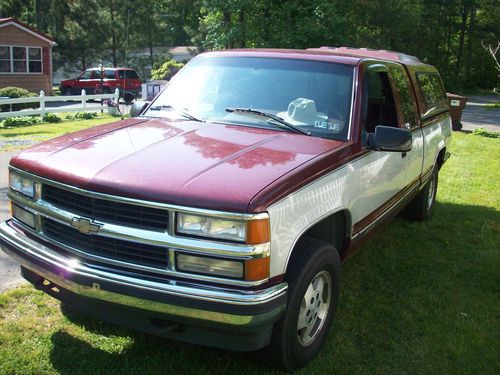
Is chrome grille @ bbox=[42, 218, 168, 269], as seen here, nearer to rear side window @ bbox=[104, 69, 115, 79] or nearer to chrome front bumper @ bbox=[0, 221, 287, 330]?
chrome front bumper @ bbox=[0, 221, 287, 330]

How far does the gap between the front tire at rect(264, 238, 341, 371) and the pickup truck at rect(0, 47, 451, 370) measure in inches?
0.4

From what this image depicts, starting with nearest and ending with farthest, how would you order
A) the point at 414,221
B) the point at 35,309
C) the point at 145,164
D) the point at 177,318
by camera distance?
the point at 177,318
the point at 145,164
the point at 35,309
the point at 414,221

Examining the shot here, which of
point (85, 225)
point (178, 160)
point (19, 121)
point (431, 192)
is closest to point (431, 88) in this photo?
point (431, 192)

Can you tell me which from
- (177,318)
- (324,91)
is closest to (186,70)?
(324,91)

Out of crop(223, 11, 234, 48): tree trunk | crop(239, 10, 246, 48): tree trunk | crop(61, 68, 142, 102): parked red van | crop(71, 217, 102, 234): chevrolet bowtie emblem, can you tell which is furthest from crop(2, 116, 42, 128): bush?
crop(61, 68, 142, 102): parked red van

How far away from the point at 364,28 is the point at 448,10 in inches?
654

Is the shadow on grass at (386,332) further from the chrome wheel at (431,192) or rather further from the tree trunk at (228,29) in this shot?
the tree trunk at (228,29)

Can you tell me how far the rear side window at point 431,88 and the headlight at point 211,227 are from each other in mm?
3957

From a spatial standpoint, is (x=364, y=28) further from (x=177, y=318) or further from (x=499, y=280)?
(x=177, y=318)

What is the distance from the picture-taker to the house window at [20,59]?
28125 millimetres

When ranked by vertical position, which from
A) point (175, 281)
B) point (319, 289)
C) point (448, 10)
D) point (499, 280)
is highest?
point (448, 10)

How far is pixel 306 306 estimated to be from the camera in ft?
10.5

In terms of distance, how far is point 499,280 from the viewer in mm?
4875

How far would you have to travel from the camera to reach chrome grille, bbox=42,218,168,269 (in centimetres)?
273
